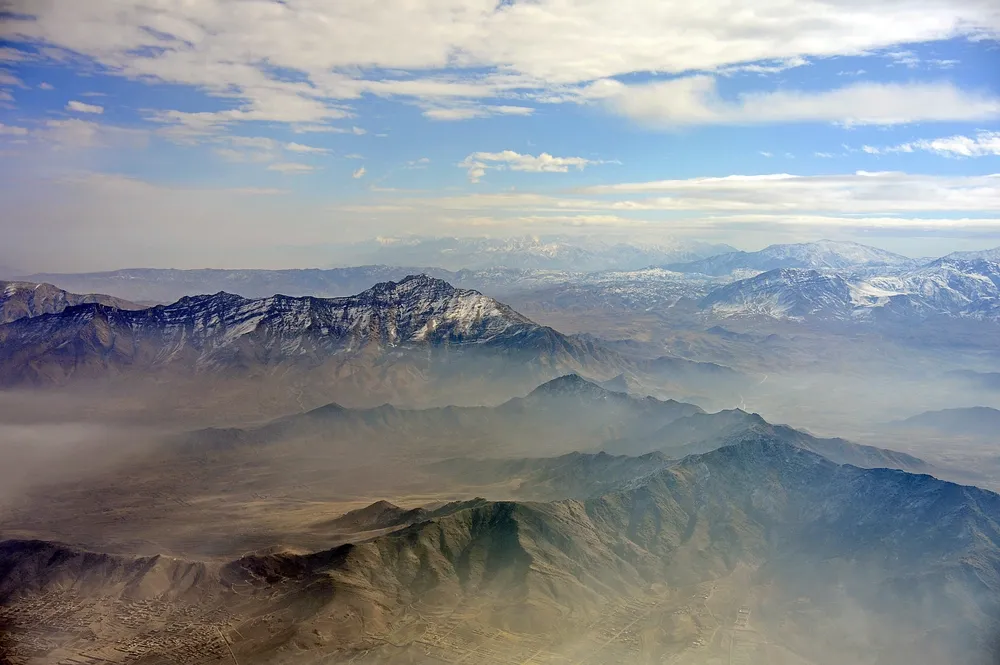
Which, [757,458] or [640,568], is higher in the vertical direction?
[757,458]

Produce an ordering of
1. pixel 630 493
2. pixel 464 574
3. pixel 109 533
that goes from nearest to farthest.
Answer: pixel 464 574, pixel 630 493, pixel 109 533

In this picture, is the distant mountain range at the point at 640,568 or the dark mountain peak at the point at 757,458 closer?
the distant mountain range at the point at 640,568

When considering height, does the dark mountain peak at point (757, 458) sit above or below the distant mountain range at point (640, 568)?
above

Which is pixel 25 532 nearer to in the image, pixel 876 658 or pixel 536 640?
pixel 536 640

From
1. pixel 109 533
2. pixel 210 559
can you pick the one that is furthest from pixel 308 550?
pixel 109 533

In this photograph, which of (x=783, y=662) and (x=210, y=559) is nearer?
(x=783, y=662)

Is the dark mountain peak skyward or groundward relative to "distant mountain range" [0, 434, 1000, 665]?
skyward

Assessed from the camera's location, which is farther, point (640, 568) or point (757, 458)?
point (757, 458)

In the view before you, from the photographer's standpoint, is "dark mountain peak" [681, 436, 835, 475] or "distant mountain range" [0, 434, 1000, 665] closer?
"distant mountain range" [0, 434, 1000, 665]
